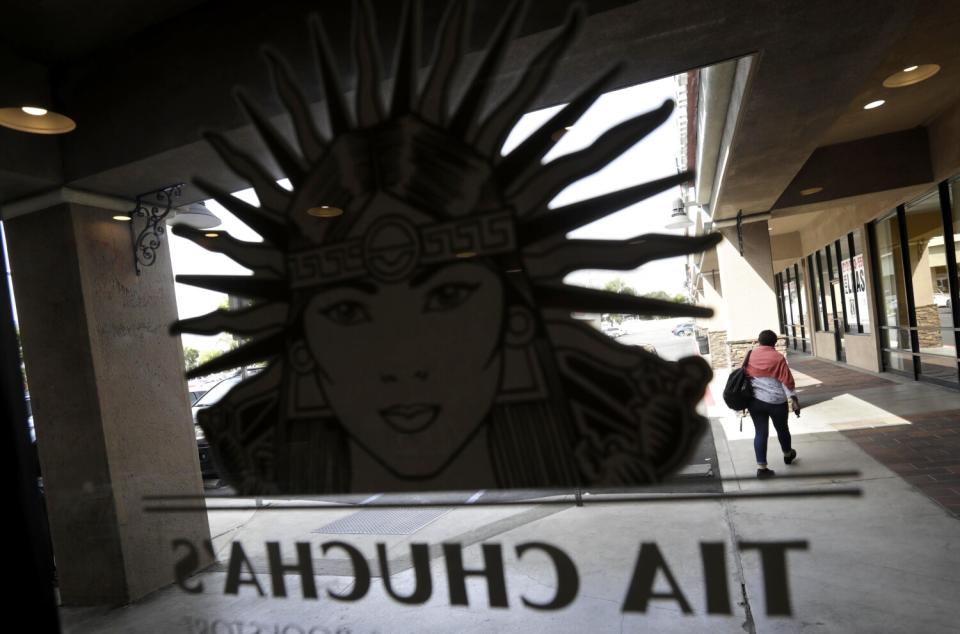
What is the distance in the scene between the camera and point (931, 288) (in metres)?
6.89

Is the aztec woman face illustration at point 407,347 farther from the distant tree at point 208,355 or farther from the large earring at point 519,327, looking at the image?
the distant tree at point 208,355

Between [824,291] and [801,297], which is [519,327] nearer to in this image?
[824,291]

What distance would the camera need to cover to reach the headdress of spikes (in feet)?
5.58

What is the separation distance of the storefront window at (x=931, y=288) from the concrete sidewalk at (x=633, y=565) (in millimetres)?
5337

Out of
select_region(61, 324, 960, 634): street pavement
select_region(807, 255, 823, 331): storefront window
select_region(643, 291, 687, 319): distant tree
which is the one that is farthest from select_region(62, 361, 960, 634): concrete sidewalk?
select_region(807, 255, 823, 331): storefront window

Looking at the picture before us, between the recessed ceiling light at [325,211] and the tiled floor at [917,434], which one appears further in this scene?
the tiled floor at [917,434]

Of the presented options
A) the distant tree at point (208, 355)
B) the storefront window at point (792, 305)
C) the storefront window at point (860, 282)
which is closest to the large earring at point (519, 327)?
the distant tree at point (208, 355)

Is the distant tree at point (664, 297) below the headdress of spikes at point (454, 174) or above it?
below

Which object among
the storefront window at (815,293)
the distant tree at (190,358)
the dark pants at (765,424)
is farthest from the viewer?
the storefront window at (815,293)

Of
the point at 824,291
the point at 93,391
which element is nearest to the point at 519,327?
the point at 93,391

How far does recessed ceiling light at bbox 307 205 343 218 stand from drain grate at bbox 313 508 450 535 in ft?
3.42

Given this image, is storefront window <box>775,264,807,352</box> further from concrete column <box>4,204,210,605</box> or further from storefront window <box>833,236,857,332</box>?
concrete column <box>4,204,210,605</box>

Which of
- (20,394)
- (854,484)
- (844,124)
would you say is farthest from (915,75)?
(20,394)

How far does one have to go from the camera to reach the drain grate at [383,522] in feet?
6.68
